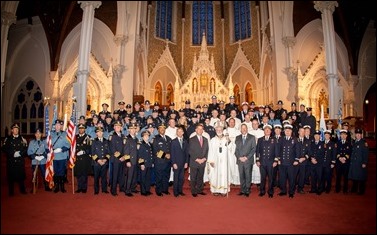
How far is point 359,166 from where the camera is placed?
709 centimetres

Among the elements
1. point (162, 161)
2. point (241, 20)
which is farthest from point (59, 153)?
point (241, 20)

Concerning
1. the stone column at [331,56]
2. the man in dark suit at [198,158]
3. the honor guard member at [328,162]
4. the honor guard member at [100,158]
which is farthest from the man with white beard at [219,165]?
the stone column at [331,56]

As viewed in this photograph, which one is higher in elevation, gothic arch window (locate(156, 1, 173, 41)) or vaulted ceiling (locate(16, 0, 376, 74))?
gothic arch window (locate(156, 1, 173, 41))

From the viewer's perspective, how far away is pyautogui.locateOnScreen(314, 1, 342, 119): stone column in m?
12.8

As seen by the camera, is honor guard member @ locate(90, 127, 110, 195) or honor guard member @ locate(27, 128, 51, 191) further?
honor guard member @ locate(27, 128, 51, 191)

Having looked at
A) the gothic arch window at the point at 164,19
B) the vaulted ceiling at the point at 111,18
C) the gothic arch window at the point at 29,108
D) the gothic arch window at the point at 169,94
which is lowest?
the gothic arch window at the point at 29,108

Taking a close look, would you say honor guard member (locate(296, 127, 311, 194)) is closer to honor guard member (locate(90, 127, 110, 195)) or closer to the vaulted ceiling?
honor guard member (locate(90, 127, 110, 195))

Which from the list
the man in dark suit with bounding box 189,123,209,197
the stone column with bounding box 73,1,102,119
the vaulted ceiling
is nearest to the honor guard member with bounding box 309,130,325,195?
the man in dark suit with bounding box 189,123,209,197

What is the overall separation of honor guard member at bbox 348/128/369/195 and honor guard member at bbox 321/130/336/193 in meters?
0.40

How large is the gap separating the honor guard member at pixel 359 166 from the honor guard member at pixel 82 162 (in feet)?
19.1

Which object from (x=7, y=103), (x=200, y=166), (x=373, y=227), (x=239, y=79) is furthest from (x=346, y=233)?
(x=239, y=79)

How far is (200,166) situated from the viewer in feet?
23.3

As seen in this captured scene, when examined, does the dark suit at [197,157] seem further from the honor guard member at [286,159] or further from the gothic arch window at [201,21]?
the gothic arch window at [201,21]

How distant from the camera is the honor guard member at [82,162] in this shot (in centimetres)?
712
